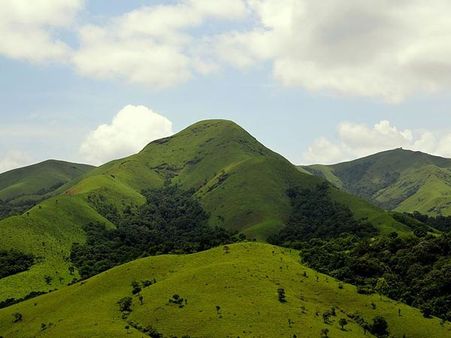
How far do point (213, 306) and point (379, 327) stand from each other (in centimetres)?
4382

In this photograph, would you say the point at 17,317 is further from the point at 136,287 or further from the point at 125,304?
the point at 125,304

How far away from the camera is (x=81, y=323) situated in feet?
436

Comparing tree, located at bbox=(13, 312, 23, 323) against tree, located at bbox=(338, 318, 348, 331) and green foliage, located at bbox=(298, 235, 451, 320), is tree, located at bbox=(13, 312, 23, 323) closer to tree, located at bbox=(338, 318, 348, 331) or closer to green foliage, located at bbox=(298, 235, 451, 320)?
tree, located at bbox=(338, 318, 348, 331)

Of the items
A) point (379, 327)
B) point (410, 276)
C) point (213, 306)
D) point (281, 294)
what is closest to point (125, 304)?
point (213, 306)

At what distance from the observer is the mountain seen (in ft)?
407

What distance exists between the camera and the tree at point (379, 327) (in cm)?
13000

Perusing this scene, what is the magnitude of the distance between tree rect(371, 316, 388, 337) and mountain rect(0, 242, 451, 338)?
6.30ft

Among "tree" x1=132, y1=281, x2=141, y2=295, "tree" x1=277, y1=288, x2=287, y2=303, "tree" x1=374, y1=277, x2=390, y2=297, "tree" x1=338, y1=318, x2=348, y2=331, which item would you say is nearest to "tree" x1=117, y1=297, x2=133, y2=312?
"tree" x1=132, y1=281, x2=141, y2=295

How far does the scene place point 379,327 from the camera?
131 meters

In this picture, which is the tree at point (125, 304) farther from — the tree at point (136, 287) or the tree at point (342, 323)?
the tree at point (342, 323)

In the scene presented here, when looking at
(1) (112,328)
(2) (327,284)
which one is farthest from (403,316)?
(1) (112,328)

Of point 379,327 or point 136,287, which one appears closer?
point 379,327

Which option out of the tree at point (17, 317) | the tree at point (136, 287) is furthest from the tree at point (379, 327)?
the tree at point (17, 317)

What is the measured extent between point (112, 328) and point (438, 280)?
11074 cm
